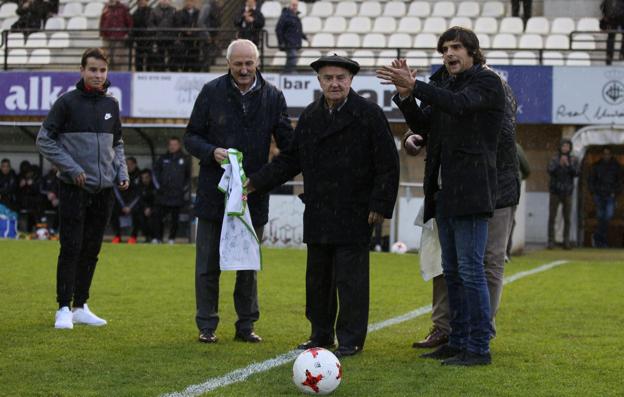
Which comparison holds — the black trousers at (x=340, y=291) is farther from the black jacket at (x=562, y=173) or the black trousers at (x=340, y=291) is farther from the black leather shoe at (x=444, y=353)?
the black jacket at (x=562, y=173)

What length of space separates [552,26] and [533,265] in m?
8.65

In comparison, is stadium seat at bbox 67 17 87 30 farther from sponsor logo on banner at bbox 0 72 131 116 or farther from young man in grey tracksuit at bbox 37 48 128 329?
young man in grey tracksuit at bbox 37 48 128 329

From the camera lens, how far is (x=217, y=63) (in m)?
24.3

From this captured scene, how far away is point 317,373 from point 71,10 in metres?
22.5

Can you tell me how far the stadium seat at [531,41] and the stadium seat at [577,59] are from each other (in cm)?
74

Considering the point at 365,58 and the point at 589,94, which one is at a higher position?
the point at 365,58

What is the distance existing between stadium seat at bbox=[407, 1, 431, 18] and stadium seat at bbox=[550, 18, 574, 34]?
2651 millimetres

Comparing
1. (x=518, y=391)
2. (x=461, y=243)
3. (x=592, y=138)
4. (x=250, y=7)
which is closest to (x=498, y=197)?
(x=461, y=243)

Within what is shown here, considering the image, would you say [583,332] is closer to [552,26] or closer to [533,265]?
[533,265]

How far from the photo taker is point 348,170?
7.68m

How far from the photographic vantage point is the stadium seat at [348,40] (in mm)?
24078

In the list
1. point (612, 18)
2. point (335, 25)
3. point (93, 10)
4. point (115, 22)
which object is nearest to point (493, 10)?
point (612, 18)

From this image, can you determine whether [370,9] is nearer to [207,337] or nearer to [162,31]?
[162,31]

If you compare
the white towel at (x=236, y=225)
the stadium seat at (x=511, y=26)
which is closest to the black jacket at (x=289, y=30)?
the stadium seat at (x=511, y=26)
